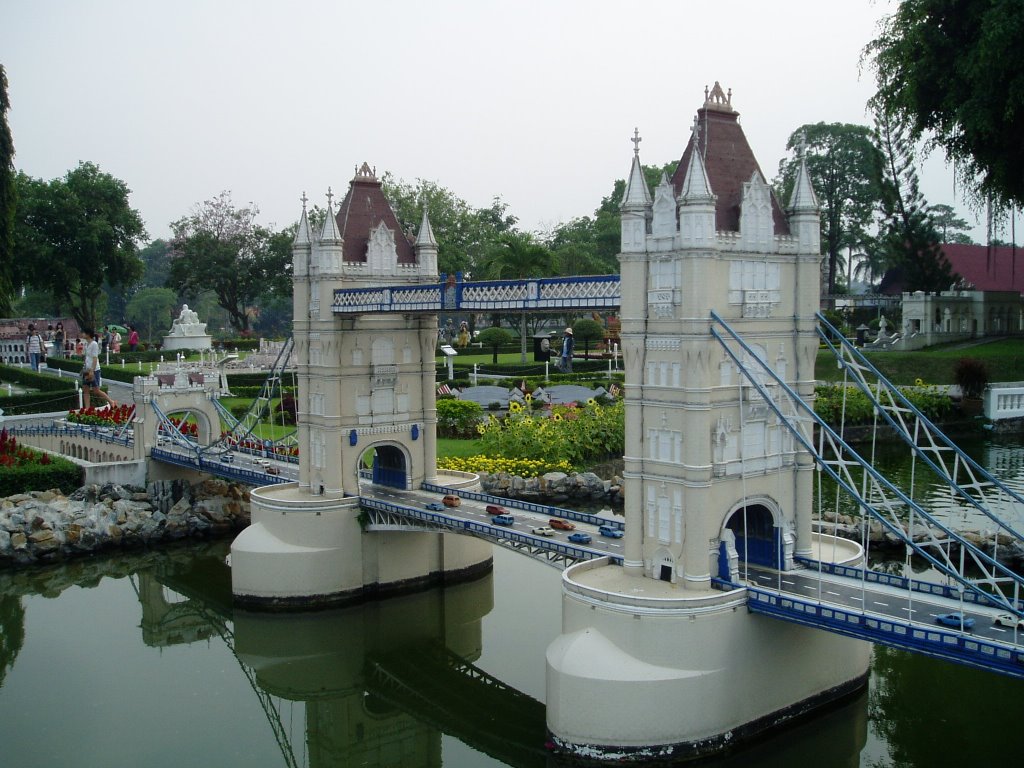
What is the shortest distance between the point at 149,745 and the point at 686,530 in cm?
1463

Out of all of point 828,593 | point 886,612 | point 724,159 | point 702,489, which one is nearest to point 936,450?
point 886,612

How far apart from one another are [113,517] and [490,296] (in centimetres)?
2185

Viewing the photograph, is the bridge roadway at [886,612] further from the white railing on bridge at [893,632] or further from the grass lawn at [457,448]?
the grass lawn at [457,448]

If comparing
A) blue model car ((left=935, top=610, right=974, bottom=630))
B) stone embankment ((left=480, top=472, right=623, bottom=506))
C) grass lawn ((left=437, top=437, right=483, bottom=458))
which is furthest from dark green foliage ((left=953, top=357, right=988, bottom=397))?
blue model car ((left=935, top=610, right=974, bottom=630))

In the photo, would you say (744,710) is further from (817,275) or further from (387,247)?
(387,247)

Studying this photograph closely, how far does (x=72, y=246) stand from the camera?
3420 inches

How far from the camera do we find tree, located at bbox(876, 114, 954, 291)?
78750 mm

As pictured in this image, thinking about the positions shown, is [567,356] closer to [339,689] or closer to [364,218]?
[364,218]

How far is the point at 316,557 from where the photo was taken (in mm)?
35719

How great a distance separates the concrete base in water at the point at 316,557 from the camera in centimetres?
3566

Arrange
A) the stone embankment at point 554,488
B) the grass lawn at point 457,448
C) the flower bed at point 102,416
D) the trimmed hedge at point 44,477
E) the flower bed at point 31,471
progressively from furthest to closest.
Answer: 1. the grass lawn at point 457,448
2. the flower bed at point 102,416
3. the stone embankment at point 554,488
4. the flower bed at point 31,471
5. the trimmed hedge at point 44,477

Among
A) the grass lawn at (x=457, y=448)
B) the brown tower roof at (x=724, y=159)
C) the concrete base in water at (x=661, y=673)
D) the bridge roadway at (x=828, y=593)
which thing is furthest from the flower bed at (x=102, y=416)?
the brown tower roof at (x=724, y=159)

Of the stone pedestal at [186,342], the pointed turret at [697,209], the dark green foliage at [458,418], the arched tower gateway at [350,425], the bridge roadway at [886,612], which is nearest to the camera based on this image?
the bridge roadway at [886,612]

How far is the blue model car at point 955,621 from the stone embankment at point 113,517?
3205 cm
